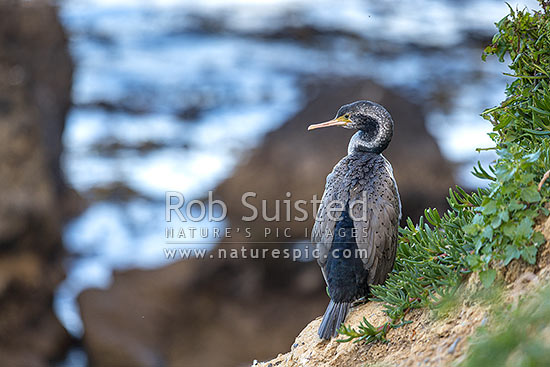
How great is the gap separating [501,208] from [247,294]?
16.2 ft

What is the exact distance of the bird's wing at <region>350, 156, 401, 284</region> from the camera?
2729 millimetres

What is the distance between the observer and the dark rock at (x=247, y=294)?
6.56m

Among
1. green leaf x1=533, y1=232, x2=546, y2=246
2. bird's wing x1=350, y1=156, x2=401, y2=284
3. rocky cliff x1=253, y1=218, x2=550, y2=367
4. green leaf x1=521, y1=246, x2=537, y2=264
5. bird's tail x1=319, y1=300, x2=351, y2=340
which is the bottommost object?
rocky cliff x1=253, y1=218, x2=550, y2=367

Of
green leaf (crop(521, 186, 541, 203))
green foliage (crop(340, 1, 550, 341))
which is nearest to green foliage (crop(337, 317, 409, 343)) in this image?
green foliage (crop(340, 1, 550, 341))

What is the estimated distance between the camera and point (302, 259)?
6.52 meters

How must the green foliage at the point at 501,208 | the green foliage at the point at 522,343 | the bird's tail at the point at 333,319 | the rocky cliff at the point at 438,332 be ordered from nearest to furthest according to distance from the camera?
the green foliage at the point at 522,343 < the rocky cliff at the point at 438,332 < the green foliage at the point at 501,208 < the bird's tail at the point at 333,319

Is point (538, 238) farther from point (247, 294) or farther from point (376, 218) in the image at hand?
point (247, 294)

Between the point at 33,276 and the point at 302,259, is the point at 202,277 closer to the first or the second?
the point at 302,259

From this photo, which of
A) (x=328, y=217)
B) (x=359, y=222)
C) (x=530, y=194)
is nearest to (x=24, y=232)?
(x=328, y=217)

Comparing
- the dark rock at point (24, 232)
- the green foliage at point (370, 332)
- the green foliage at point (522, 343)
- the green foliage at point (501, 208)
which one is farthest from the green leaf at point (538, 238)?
the dark rock at point (24, 232)

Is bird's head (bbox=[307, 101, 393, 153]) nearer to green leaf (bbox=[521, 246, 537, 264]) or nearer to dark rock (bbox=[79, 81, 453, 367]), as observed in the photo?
green leaf (bbox=[521, 246, 537, 264])

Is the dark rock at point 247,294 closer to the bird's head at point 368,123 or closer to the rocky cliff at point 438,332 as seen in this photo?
the bird's head at point 368,123

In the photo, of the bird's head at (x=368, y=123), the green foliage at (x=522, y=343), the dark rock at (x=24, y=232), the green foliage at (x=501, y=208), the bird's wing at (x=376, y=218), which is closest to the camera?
the green foliage at (x=522, y=343)

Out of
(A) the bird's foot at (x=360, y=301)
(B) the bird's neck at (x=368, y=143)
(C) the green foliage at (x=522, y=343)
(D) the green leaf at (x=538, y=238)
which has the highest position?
(B) the bird's neck at (x=368, y=143)
